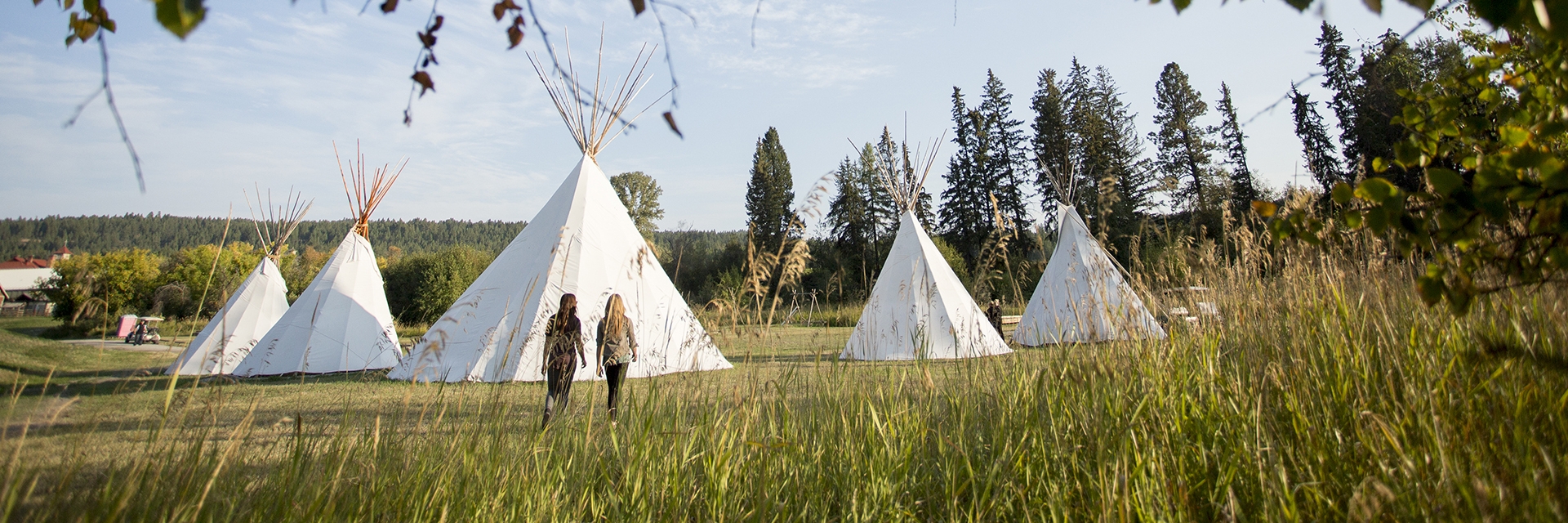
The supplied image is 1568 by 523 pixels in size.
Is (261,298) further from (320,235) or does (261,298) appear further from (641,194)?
(320,235)

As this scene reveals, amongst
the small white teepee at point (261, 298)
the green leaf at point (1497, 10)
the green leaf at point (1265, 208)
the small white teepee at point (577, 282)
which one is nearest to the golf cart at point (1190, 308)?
the green leaf at point (1265, 208)

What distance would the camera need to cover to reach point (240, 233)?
49.4 meters

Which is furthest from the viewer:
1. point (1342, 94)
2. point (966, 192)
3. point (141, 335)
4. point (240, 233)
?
point (240, 233)

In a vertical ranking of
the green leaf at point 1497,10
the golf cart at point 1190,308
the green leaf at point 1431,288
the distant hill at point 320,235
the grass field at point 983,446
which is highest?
the distant hill at point 320,235

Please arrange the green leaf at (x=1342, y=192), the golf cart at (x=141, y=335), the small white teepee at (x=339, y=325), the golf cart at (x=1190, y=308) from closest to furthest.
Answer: the green leaf at (x=1342, y=192) < the golf cart at (x=1190, y=308) < the small white teepee at (x=339, y=325) < the golf cart at (x=141, y=335)

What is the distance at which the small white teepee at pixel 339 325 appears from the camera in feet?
25.6

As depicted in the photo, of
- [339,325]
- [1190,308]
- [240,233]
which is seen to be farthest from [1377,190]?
[240,233]

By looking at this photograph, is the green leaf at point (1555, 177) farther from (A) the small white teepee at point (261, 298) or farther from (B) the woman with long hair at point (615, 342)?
(A) the small white teepee at point (261, 298)

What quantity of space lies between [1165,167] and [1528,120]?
28.7 meters

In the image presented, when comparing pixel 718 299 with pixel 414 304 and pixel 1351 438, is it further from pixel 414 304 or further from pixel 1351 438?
pixel 414 304

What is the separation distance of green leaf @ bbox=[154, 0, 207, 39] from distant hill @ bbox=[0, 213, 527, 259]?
36802mm

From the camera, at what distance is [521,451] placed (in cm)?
204

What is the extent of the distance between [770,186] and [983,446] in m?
32.7

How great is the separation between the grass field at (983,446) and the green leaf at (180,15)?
904mm
